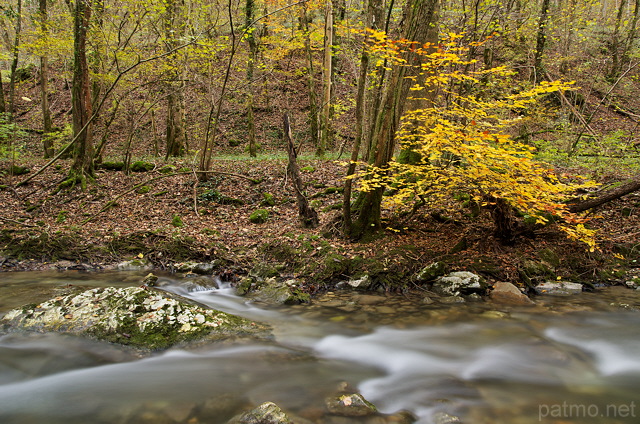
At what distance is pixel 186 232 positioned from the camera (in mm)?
9133

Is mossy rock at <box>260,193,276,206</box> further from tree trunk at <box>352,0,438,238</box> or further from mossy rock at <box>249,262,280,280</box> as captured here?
tree trunk at <box>352,0,438,238</box>

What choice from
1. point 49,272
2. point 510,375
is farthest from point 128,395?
point 49,272

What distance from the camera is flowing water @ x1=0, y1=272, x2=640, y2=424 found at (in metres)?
3.61

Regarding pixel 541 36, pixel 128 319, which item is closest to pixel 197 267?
pixel 128 319

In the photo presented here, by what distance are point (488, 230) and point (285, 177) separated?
6.58 metres

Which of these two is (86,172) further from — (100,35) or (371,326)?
(371,326)

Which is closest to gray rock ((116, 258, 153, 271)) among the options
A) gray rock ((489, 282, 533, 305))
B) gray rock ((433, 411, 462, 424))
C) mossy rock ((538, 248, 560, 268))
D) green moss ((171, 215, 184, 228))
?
green moss ((171, 215, 184, 228))

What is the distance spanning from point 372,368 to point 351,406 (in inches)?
47.2

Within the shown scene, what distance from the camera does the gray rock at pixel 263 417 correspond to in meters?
3.13

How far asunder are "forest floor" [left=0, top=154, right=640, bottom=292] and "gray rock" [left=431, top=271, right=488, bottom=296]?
0.31 m

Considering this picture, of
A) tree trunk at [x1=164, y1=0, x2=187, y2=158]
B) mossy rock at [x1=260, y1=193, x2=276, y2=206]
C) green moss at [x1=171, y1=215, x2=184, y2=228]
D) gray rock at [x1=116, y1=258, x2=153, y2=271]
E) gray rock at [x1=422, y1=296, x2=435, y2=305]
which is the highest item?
tree trunk at [x1=164, y1=0, x2=187, y2=158]

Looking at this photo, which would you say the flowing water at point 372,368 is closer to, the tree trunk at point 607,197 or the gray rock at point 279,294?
the gray rock at point 279,294

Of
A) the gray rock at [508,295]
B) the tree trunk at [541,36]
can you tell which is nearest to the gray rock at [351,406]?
the gray rock at [508,295]

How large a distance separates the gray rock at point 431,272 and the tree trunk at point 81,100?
11.0m
